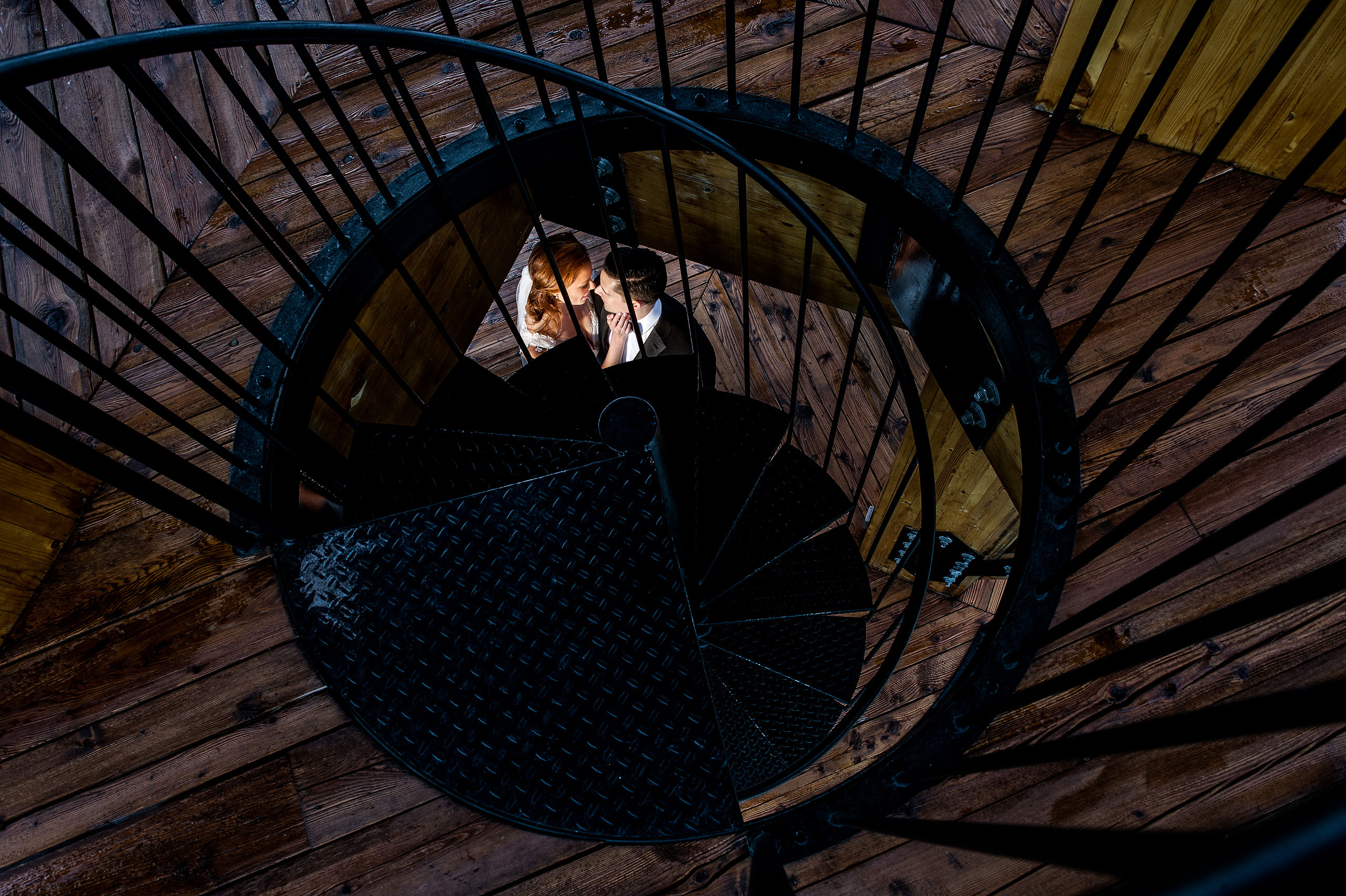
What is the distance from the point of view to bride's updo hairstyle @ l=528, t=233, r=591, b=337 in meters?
3.87

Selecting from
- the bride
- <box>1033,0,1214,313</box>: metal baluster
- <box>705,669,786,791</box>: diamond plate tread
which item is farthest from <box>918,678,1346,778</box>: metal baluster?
the bride

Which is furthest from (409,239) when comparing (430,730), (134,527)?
(430,730)

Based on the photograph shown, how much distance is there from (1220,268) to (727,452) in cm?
156

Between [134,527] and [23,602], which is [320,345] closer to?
[134,527]

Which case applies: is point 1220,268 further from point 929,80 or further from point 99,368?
point 99,368

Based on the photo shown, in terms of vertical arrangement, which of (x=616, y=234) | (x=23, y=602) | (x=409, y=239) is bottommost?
(x=23, y=602)

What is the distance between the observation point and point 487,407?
98.8 inches

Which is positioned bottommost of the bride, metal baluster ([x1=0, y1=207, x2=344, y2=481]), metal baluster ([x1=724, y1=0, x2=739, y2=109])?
metal baluster ([x1=0, y1=207, x2=344, y2=481])

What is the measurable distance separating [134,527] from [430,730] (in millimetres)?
1016

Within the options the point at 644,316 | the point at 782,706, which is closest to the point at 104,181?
the point at 782,706

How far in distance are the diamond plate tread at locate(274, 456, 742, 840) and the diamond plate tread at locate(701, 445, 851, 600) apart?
2.60 ft

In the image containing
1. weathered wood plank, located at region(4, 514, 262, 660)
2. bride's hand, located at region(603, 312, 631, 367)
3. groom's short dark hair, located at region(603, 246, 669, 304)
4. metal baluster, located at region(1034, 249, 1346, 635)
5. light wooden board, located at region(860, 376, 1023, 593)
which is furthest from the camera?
bride's hand, located at region(603, 312, 631, 367)

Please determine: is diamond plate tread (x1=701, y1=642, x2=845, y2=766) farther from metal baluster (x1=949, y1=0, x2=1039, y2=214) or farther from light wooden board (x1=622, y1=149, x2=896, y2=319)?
metal baluster (x1=949, y1=0, x2=1039, y2=214)

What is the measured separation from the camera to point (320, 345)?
7.50ft
